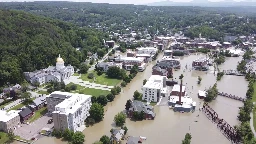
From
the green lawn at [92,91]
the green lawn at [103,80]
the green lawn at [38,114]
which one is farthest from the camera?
the green lawn at [103,80]

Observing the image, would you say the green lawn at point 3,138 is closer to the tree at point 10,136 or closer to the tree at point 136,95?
the tree at point 10,136

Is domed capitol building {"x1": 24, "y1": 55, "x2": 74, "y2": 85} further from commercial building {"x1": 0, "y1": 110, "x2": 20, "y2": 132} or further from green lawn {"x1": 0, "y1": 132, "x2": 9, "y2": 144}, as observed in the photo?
green lawn {"x1": 0, "y1": 132, "x2": 9, "y2": 144}

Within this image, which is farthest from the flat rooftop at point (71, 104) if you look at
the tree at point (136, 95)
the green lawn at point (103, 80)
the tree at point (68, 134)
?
the green lawn at point (103, 80)

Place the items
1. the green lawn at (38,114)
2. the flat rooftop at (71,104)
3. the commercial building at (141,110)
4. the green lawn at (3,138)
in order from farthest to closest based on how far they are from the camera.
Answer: the commercial building at (141,110) < the green lawn at (38,114) < the flat rooftop at (71,104) < the green lawn at (3,138)

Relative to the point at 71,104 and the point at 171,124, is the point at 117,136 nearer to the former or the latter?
the point at 71,104

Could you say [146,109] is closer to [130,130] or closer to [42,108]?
[130,130]

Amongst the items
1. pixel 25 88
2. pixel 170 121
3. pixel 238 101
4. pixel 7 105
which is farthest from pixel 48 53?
pixel 238 101
